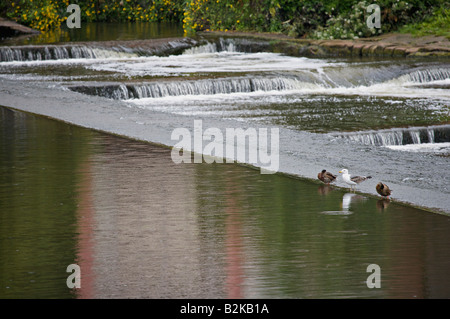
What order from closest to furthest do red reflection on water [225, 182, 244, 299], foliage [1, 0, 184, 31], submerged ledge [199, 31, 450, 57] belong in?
red reflection on water [225, 182, 244, 299], submerged ledge [199, 31, 450, 57], foliage [1, 0, 184, 31]

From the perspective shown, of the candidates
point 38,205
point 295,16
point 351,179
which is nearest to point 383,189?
point 351,179

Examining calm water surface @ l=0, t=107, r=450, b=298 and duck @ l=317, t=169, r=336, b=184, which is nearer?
calm water surface @ l=0, t=107, r=450, b=298

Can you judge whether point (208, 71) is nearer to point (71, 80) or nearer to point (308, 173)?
point (71, 80)

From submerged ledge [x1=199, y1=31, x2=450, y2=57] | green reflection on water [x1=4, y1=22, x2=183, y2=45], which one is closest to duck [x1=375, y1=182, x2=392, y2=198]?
submerged ledge [x1=199, y1=31, x2=450, y2=57]

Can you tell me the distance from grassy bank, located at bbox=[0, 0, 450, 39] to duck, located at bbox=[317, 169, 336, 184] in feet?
55.3

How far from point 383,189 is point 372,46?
16465 mm

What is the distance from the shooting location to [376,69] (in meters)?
19.0

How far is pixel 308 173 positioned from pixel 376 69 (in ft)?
37.6

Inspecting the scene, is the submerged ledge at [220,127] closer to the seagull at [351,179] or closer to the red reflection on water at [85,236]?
the seagull at [351,179]

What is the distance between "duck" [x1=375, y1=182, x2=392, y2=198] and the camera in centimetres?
695

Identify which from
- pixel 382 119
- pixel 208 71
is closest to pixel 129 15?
pixel 208 71

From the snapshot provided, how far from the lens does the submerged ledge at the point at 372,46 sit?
21.9m

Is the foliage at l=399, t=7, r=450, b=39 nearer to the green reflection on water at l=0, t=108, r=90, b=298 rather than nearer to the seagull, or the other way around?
the green reflection on water at l=0, t=108, r=90, b=298

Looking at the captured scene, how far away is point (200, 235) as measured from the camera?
5.98 m
